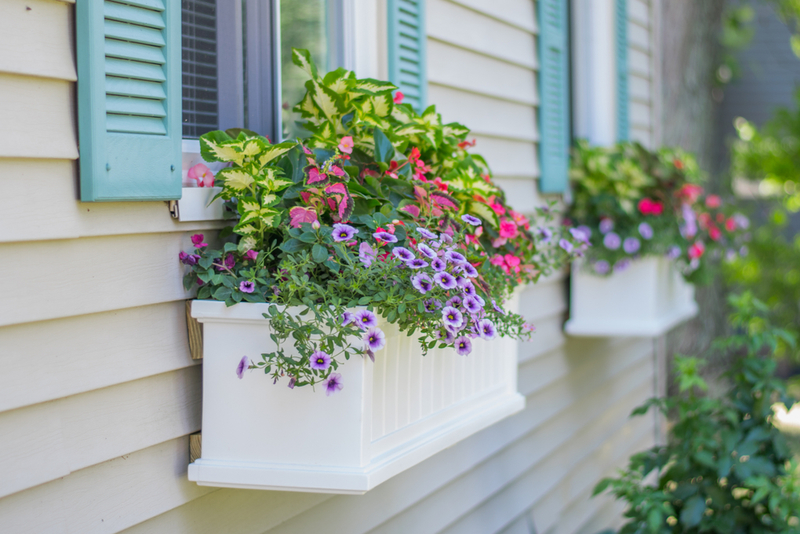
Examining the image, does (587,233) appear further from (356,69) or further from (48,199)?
(48,199)

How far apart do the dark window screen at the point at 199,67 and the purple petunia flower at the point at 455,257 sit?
1.86ft

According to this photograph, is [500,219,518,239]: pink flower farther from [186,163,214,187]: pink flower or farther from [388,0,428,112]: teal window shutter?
[186,163,214,187]: pink flower

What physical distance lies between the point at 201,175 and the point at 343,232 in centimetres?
32

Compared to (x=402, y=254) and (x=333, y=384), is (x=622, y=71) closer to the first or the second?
(x=402, y=254)

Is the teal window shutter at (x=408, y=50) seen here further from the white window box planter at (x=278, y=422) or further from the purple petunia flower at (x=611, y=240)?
the purple petunia flower at (x=611, y=240)

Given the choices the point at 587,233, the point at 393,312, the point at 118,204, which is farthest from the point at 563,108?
the point at 118,204

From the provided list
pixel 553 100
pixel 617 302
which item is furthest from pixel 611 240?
pixel 553 100

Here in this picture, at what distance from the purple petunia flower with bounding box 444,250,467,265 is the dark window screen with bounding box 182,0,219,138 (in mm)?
566

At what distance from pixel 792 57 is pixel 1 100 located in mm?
8701

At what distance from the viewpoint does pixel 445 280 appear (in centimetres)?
127

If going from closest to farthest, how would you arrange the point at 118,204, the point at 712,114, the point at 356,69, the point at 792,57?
the point at 118,204
the point at 356,69
the point at 712,114
the point at 792,57

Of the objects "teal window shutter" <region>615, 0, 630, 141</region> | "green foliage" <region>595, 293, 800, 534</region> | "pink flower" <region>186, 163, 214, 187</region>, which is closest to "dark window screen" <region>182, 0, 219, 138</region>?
"pink flower" <region>186, 163, 214, 187</region>

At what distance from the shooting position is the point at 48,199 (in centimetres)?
112

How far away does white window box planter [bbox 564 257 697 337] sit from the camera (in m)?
2.93
